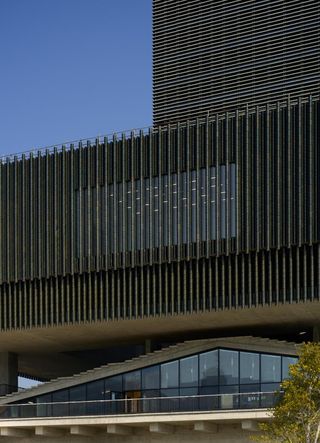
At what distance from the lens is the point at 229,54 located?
2847 inches

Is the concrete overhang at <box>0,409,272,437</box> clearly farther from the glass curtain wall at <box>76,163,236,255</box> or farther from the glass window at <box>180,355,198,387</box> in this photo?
the glass curtain wall at <box>76,163,236,255</box>

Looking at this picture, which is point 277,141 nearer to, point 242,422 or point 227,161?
point 227,161

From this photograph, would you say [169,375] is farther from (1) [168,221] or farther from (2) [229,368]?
(1) [168,221]

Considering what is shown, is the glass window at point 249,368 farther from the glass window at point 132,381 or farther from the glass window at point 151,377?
the glass window at point 132,381

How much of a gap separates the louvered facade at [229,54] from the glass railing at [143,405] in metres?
25.7

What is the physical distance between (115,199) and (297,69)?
22.1 m

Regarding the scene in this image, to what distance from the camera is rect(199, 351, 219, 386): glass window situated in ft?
168

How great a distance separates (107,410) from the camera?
50562mm

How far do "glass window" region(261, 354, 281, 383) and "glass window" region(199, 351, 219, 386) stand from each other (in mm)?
2626

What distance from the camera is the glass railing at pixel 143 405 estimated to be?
4756 cm

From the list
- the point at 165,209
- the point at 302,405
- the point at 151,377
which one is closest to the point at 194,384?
the point at 151,377

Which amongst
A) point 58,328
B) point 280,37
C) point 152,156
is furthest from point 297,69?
point 58,328

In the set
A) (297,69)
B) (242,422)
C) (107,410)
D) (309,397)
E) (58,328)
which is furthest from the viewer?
(297,69)

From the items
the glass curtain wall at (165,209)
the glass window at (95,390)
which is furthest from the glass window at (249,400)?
the glass window at (95,390)
